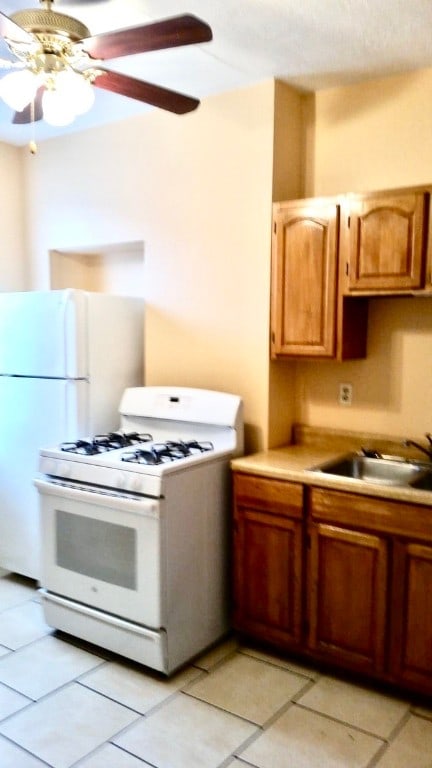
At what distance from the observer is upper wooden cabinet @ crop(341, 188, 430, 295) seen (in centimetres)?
254

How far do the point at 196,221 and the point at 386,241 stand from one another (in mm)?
1111

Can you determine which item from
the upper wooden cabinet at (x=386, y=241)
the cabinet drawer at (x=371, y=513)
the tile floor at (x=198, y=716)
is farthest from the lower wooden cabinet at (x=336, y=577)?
the upper wooden cabinet at (x=386, y=241)

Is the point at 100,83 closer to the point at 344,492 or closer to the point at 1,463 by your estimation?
the point at 344,492

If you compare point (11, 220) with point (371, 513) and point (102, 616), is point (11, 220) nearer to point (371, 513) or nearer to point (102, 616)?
point (102, 616)

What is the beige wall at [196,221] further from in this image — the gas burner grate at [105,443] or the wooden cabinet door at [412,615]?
the wooden cabinet door at [412,615]

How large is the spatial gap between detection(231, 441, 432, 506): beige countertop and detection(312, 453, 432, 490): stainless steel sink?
59 mm

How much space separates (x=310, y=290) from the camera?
9.38ft

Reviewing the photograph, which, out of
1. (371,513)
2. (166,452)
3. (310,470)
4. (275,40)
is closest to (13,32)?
(275,40)

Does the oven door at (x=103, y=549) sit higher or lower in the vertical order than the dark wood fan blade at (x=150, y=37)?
lower

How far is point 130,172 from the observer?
3.55 m

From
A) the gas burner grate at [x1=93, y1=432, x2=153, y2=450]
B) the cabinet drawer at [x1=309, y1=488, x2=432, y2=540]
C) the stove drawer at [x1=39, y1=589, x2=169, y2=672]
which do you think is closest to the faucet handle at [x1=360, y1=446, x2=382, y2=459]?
the cabinet drawer at [x1=309, y1=488, x2=432, y2=540]

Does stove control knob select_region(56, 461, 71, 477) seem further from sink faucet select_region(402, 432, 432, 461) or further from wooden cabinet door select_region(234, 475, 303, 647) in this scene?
sink faucet select_region(402, 432, 432, 461)

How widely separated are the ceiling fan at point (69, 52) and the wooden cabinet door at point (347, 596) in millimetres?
1847

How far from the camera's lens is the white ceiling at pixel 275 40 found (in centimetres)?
223
